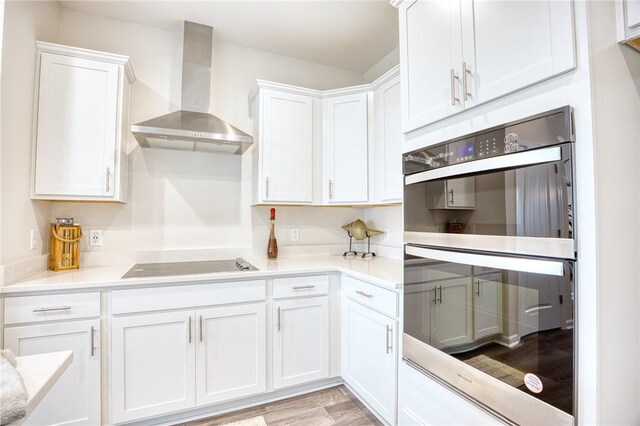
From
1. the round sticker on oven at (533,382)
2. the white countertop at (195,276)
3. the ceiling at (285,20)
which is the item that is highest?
the ceiling at (285,20)

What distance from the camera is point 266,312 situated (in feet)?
6.79

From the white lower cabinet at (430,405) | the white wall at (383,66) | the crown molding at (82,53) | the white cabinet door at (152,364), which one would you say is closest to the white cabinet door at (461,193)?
the white lower cabinet at (430,405)

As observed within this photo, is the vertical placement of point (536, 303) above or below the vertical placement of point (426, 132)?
below

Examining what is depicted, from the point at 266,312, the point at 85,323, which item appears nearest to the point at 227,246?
the point at 266,312

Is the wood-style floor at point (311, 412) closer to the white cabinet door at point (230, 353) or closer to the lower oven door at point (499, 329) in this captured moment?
the white cabinet door at point (230, 353)

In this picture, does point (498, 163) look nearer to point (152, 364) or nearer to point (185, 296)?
point (185, 296)

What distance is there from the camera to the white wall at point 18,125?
1.60 m

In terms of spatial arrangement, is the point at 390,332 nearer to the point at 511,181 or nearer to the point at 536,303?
the point at 536,303

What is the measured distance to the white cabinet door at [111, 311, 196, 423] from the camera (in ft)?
5.73

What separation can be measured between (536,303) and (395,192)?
130cm

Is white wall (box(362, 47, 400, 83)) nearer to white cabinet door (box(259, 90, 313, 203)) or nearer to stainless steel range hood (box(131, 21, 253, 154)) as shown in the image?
white cabinet door (box(259, 90, 313, 203))

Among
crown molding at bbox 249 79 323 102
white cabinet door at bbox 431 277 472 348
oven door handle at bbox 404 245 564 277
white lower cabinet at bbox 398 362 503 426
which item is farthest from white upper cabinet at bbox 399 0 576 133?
white lower cabinet at bbox 398 362 503 426

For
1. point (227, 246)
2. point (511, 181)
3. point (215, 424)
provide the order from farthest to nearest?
point (227, 246), point (215, 424), point (511, 181)

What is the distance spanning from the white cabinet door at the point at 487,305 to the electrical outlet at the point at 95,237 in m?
2.38
